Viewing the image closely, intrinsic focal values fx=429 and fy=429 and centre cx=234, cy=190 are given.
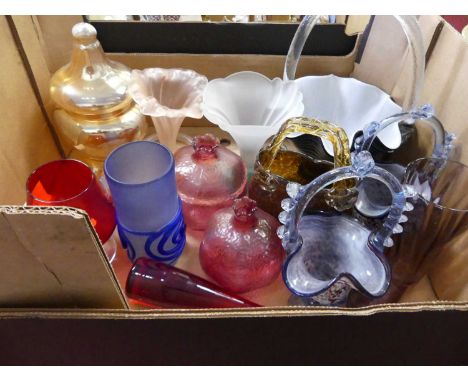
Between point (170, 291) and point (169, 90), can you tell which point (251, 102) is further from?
point (170, 291)

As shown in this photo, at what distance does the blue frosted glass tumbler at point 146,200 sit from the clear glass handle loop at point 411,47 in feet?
0.59

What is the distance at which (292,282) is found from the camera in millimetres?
343

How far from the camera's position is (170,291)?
35cm

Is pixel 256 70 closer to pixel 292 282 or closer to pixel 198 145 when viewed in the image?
pixel 198 145

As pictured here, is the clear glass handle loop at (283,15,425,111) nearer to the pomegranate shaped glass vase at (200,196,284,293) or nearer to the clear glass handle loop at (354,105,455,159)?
the clear glass handle loop at (354,105,455,159)

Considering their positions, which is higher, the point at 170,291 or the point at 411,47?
the point at 411,47

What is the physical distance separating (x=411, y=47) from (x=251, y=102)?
6.7 inches

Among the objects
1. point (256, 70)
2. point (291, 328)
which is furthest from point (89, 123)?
point (291, 328)

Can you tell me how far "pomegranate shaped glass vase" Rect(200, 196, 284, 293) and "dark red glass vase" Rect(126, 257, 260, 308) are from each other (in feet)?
0.08

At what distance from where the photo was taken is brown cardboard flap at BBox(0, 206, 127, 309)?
0.22m

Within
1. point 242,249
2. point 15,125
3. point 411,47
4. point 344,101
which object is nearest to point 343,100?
point 344,101

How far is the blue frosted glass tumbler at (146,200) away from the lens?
1.10 ft

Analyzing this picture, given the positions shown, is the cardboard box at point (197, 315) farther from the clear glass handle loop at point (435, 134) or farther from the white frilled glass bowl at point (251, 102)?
the white frilled glass bowl at point (251, 102)

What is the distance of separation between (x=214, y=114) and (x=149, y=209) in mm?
130
